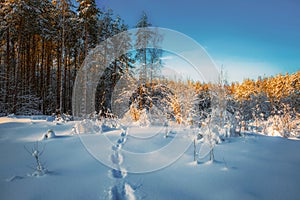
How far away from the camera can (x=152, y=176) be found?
168cm

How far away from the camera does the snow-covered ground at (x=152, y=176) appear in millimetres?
1386

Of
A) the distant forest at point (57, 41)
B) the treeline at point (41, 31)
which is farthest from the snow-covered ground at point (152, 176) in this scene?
the treeline at point (41, 31)

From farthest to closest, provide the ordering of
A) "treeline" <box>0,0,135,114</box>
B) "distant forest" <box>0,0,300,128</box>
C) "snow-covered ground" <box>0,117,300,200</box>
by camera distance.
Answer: "treeline" <box>0,0,135,114</box>, "distant forest" <box>0,0,300,128</box>, "snow-covered ground" <box>0,117,300,200</box>

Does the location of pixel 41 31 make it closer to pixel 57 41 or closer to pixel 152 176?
pixel 57 41

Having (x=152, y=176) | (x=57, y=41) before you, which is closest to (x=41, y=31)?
(x=57, y=41)

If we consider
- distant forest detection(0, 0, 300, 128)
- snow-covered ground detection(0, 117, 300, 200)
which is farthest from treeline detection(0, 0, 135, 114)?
snow-covered ground detection(0, 117, 300, 200)

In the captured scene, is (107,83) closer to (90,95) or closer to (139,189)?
(90,95)

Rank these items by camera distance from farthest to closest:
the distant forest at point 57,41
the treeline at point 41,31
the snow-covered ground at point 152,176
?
the treeline at point 41,31, the distant forest at point 57,41, the snow-covered ground at point 152,176

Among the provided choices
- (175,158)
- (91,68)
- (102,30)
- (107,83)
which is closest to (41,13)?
(102,30)

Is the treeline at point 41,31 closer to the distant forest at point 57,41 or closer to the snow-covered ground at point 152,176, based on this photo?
the distant forest at point 57,41

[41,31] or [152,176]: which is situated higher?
[41,31]

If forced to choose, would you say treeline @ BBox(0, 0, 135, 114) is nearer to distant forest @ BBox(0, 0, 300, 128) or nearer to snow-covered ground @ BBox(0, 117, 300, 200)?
distant forest @ BBox(0, 0, 300, 128)

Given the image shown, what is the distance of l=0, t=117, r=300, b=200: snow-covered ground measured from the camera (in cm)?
139

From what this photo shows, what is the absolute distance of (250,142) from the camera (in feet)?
8.57
